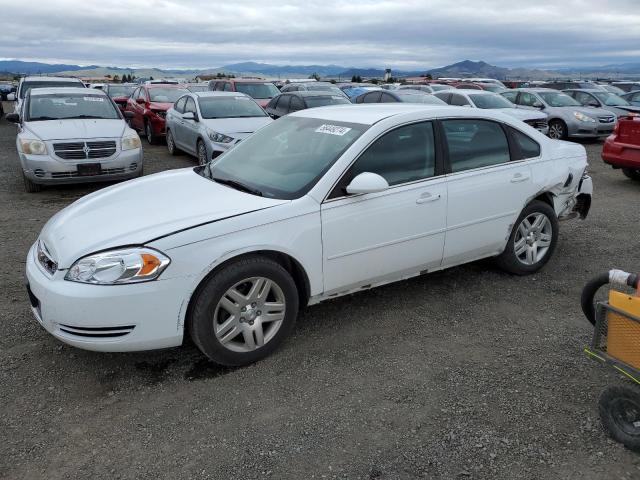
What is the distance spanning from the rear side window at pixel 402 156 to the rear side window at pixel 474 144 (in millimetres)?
198

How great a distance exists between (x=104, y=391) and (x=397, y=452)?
1.79 metres

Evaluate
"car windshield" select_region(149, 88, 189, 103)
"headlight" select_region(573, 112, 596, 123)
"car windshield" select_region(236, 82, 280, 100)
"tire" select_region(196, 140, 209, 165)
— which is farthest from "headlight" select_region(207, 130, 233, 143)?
"headlight" select_region(573, 112, 596, 123)

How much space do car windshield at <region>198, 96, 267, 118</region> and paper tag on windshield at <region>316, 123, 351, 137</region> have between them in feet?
21.0

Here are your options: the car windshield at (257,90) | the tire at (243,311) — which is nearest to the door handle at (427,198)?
the tire at (243,311)

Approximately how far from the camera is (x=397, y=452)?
2.62m

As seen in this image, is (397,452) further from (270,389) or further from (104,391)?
(104,391)

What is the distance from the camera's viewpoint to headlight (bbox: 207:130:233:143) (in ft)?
29.9

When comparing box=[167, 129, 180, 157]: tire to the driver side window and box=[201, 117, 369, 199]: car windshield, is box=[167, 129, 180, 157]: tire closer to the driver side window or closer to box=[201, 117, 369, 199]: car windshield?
box=[201, 117, 369, 199]: car windshield

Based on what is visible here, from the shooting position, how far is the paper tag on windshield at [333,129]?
3877 millimetres

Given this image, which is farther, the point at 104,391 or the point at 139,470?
the point at 104,391

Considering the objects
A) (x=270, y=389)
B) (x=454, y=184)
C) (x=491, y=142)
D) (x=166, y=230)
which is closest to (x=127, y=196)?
(x=166, y=230)

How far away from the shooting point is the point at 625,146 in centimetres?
859

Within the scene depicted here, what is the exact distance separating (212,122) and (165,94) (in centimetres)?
536

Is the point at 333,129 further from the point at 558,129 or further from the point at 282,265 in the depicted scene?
the point at 558,129
